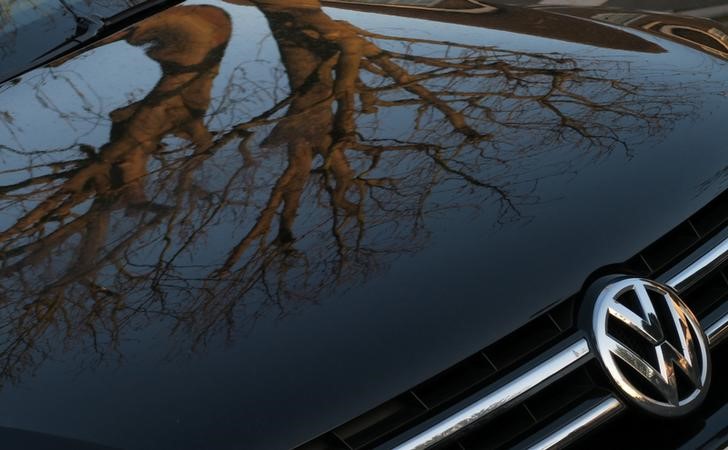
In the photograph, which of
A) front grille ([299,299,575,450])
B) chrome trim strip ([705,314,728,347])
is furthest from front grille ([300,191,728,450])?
chrome trim strip ([705,314,728,347])

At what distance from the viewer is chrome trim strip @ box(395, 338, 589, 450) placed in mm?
2076

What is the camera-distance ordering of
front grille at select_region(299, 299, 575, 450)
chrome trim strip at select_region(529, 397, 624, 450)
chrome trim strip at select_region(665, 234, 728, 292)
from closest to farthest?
front grille at select_region(299, 299, 575, 450) → chrome trim strip at select_region(529, 397, 624, 450) → chrome trim strip at select_region(665, 234, 728, 292)

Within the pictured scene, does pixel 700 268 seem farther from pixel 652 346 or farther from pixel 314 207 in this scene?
pixel 314 207

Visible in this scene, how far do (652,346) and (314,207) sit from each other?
0.67 meters

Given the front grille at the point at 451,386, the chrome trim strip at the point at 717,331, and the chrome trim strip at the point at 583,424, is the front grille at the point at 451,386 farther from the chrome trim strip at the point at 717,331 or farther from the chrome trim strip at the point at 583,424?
the chrome trim strip at the point at 717,331

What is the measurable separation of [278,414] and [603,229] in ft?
2.35

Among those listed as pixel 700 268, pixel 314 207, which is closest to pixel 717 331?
pixel 700 268

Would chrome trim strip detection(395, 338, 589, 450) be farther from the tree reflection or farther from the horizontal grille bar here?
the tree reflection

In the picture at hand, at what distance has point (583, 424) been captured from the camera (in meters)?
2.19

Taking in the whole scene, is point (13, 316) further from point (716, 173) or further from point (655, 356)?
point (716, 173)

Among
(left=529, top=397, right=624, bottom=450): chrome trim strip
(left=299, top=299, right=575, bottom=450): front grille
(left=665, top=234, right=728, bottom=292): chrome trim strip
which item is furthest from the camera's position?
(left=665, top=234, right=728, bottom=292): chrome trim strip

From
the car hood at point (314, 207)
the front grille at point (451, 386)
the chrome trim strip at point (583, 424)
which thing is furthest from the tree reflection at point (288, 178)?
the chrome trim strip at point (583, 424)

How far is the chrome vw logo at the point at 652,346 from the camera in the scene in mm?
2197

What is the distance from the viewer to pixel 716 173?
8.29 feet
